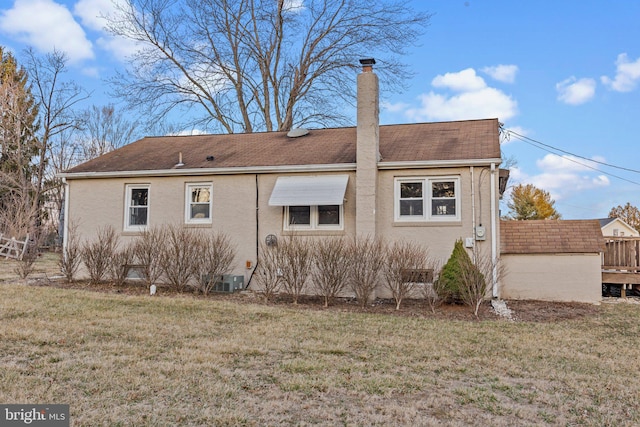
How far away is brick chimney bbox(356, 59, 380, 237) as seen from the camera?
12039 millimetres

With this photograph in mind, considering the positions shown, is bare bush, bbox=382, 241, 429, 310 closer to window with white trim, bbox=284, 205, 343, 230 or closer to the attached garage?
window with white trim, bbox=284, 205, 343, 230

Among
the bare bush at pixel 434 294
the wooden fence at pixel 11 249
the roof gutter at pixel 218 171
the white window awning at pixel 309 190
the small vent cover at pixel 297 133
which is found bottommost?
the bare bush at pixel 434 294

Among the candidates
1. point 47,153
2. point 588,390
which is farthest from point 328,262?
point 47,153

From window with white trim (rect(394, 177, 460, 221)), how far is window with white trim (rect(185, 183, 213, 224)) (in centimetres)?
539

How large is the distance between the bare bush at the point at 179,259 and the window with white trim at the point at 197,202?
126cm

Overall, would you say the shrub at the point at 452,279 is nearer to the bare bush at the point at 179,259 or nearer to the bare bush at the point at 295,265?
the bare bush at the point at 295,265

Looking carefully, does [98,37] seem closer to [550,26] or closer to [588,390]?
[550,26]

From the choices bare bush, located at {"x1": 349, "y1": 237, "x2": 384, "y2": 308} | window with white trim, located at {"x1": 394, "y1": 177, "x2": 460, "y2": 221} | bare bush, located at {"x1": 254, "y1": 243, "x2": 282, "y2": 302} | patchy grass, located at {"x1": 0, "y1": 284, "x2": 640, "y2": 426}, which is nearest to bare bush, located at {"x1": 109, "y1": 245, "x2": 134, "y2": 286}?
patchy grass, located at {"x1": 0, "y1": 284, "x2": 640, "y2": 426}

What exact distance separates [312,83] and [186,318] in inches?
828

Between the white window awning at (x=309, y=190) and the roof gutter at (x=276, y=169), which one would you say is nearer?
the roof gutter at (x=276, y=169)

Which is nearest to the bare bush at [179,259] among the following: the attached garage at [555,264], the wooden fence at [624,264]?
the attached garage at [555,264]

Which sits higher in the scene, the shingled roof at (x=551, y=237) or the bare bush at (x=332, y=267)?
the shingled roof at (x=551, y=237)

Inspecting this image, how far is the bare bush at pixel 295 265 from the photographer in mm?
11195

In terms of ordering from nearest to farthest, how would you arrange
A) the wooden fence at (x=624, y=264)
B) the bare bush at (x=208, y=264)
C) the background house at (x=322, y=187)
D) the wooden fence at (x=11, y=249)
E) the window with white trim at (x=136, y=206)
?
1. the background house at (x=322, y=187)
2. the bare bush at (x=208, y=264)
3. the wooden fence at (x=624, y=264)
4. the window with white trim at (x=136, y=206)
5. the wooden fence at (x=11, y=249)
